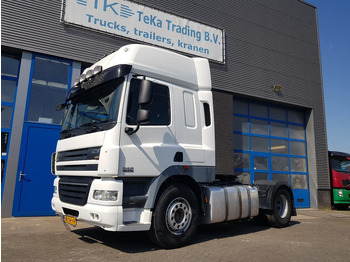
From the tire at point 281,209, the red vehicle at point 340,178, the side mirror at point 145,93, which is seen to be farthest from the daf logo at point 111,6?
the red vehicle at point 340,178

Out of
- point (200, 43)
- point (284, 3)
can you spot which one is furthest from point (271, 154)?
point (284, 3)

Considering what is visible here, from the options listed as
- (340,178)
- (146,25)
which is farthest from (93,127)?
(340,178)

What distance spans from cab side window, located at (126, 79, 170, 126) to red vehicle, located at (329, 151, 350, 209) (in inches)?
422

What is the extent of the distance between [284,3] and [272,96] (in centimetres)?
493

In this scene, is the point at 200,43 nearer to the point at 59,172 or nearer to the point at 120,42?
the point at 120,42

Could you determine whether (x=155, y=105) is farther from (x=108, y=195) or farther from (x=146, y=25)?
(x=146, y=25)

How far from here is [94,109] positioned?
4.66 metres

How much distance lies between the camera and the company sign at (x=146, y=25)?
8859 mm

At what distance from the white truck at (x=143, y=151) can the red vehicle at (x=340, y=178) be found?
867 cm

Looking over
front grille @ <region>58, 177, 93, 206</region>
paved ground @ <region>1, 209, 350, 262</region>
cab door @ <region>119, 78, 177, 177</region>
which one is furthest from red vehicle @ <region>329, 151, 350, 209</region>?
front grille @ <region>58, 177, 93, 206</region>

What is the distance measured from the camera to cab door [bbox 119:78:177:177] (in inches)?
165

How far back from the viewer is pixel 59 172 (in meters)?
5.01

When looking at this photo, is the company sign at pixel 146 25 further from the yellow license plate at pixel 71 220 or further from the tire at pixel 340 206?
the tire at pixel 340 206

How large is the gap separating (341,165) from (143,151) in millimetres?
11653
